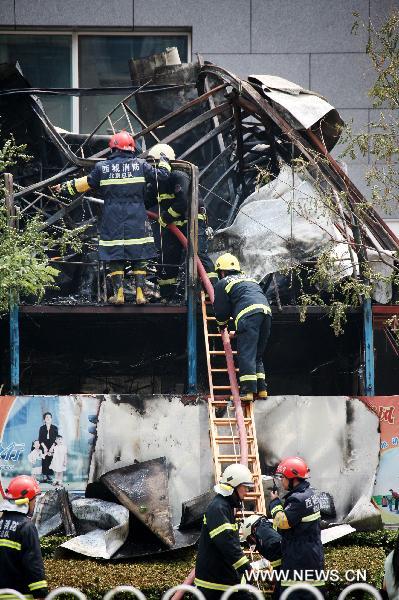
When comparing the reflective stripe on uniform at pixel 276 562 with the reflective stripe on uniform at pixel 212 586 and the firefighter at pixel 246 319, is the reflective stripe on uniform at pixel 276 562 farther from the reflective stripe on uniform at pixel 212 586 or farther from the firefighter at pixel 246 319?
the firefighter at pixel 246 319

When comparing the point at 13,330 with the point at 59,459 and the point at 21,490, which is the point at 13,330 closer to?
the point at 59,459

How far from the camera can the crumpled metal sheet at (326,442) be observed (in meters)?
14.2

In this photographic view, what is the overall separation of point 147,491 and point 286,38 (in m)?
9.15

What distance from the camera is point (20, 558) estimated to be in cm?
1045

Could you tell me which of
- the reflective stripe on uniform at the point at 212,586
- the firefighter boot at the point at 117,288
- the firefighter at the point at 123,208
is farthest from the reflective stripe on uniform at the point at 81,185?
the reflective stripe on uniform at the point at 212,586

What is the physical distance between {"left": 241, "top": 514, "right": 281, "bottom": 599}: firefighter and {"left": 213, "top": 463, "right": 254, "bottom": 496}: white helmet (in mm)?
520

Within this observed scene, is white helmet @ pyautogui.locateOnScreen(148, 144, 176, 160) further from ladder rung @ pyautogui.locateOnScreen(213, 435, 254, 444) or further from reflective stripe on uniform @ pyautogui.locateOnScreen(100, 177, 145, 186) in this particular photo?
ladder rung @ pyautogui.locateOnScreen(213, 435, 254, 444)

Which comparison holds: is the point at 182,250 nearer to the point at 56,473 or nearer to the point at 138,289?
the point at 138,289

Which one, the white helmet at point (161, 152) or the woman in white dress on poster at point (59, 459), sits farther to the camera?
the white helmet at point (161, 152)

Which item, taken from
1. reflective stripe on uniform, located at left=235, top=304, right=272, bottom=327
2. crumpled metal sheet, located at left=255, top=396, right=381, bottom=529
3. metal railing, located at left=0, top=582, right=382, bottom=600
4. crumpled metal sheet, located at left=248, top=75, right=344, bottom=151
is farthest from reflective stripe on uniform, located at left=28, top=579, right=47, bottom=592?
crumpled metal sheet, located at left=248, top=75, right=344, bottom=151

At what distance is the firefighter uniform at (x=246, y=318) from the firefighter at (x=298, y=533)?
9.60 ft

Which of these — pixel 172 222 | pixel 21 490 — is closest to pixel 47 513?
pixel 21 490

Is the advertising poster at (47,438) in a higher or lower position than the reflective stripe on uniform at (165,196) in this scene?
lower

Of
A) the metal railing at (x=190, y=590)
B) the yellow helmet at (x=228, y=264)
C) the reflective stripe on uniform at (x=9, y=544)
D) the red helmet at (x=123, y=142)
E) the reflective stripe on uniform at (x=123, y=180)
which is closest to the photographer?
the metal railing at (x=190, y=590)
